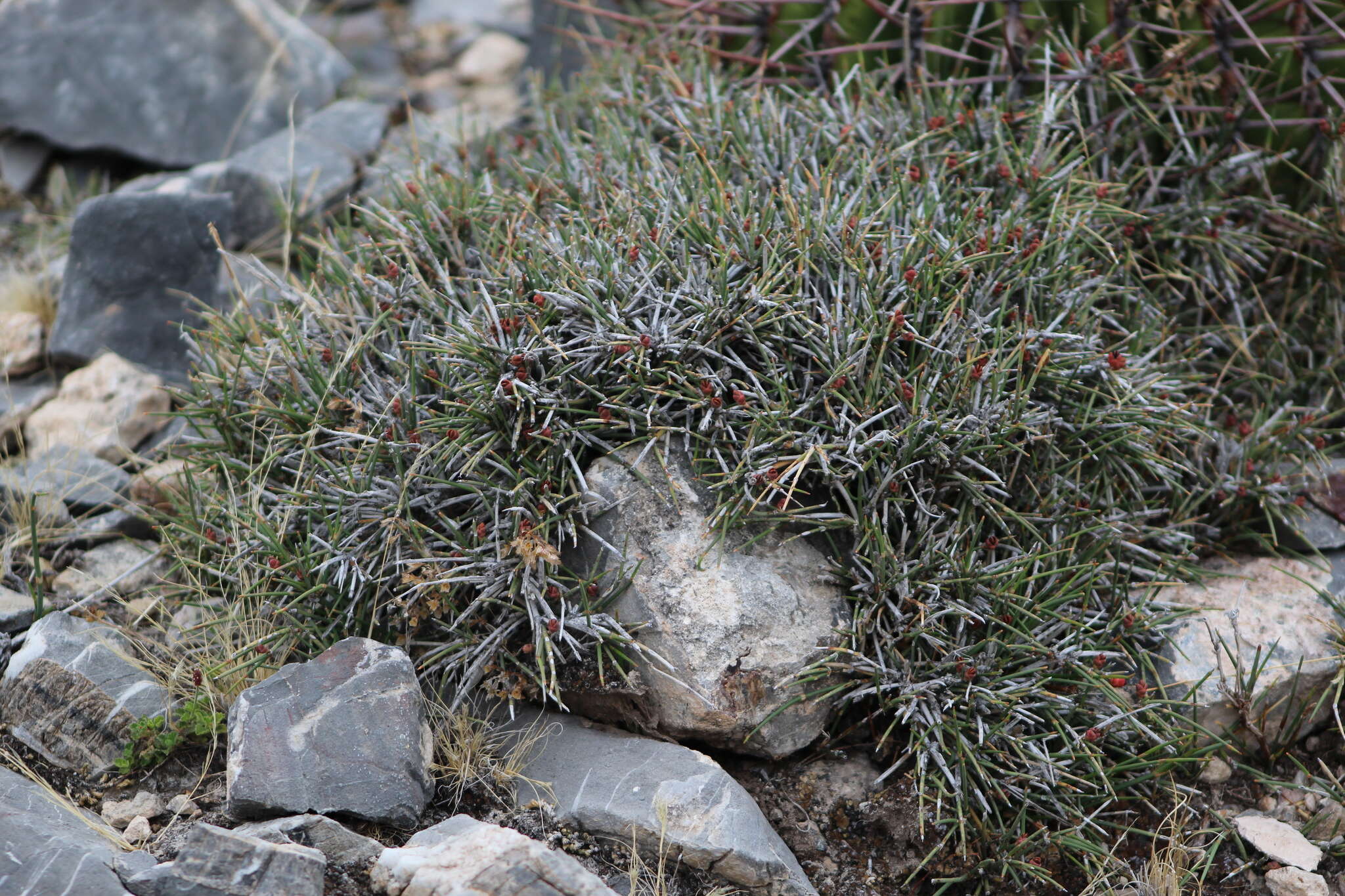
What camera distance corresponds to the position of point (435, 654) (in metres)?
2.96

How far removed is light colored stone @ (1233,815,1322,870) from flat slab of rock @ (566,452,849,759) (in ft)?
4.03

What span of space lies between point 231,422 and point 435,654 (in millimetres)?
1159

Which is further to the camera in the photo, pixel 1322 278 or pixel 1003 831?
pixel 1322 278

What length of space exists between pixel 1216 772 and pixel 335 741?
8.33 ft

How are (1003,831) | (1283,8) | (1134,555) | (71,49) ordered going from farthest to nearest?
1. (71,49)
2. (1283,8)
3. (1134,555)
4. (1003,831)

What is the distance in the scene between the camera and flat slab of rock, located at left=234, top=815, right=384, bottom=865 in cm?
256

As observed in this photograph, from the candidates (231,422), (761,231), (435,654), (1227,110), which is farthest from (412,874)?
(1227,110)

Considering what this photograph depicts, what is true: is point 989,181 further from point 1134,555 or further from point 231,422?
point 231,422

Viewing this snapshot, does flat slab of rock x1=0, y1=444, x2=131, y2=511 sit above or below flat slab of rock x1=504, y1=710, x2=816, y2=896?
above

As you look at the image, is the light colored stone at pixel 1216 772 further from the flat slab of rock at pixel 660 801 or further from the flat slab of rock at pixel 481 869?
the flat slab of rock at pixel 481 869

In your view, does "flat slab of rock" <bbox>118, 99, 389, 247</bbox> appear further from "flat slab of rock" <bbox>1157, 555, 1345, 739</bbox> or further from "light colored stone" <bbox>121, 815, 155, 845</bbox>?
"flat slab of rock" <bbox>1157, 555, 1345, 739</bbox>

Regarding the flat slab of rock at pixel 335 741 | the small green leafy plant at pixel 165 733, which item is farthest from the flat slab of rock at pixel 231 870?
the small green leafy plant at pixel 165 733

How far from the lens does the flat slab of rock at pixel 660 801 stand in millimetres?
2697

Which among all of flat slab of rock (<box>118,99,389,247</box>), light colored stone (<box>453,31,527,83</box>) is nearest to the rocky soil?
flat slab of rock (<box>118,99,389,247</box>)
